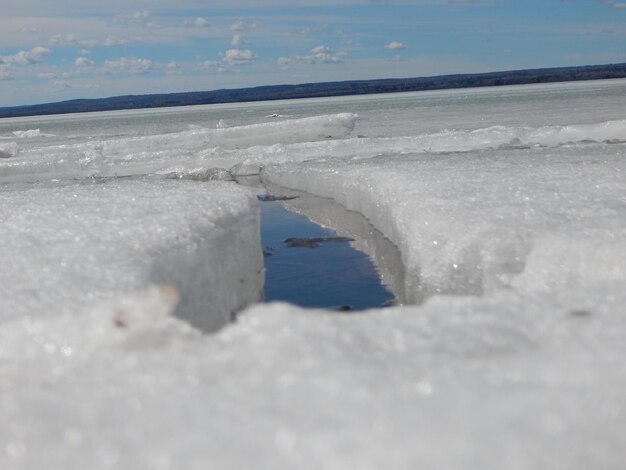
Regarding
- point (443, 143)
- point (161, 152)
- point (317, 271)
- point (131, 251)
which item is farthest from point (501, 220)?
point (161, 152)

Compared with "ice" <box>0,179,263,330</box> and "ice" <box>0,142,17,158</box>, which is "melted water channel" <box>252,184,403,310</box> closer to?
"ice" <box>0,179,263,330</box>

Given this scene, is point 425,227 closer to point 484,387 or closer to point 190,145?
point 484,387

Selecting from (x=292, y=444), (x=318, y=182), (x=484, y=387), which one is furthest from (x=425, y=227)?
(x=318, y=182)

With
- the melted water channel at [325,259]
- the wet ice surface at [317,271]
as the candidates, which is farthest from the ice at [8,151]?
the wet ice surface at [317,271]

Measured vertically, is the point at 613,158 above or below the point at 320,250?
above

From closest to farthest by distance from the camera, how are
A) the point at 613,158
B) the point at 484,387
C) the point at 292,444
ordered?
1. the point at 292,444
2. the point at 484,387
3. the point at 613,158

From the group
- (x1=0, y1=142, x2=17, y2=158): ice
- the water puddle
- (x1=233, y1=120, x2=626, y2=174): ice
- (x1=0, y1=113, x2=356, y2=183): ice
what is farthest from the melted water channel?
(x1=0, y1=142, x2=17, y2=158): ice
